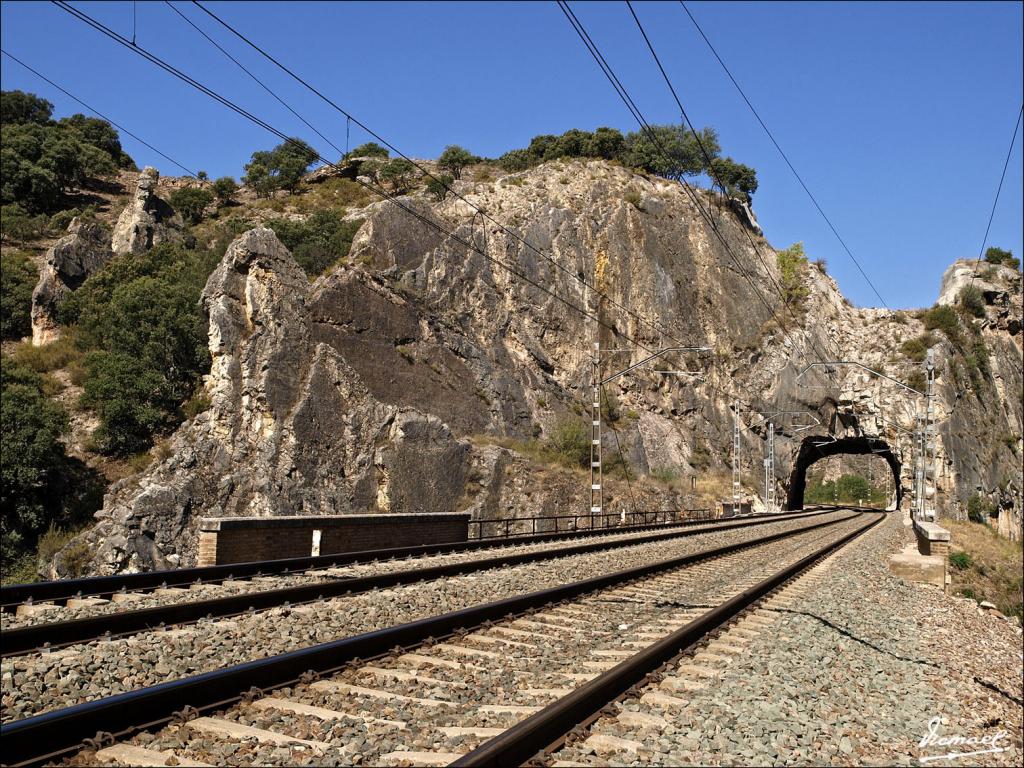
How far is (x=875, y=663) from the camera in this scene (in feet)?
31.2

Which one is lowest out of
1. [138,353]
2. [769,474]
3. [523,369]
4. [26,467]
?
[26,467]

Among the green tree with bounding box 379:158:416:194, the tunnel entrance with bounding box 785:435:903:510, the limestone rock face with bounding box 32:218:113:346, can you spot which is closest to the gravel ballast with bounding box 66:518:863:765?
the limestone rock face with bounding box 32:218:113:346

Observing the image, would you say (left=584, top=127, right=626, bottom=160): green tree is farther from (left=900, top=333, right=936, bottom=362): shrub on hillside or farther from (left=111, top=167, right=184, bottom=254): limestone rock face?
(left=111, top=167, right=184, bottom=254): limestone rock face

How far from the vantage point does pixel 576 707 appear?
20.5ft

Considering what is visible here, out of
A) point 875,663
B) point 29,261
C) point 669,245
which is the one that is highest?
point 669,245

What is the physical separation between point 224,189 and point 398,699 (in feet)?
276

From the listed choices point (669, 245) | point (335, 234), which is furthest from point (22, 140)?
point (669, 245)

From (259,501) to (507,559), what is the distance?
17937mm

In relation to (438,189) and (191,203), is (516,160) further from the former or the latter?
(191,203)

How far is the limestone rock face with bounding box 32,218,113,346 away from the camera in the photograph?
48094 millimetres

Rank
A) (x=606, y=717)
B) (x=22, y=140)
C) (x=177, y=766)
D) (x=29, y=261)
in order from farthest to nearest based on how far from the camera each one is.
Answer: (x=22, y=140), (x=29, y=261), (x=606, y=717), (x=177, y=766)

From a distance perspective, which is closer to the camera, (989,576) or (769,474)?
(989,576)

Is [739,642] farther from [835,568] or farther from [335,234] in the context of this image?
[335,234]

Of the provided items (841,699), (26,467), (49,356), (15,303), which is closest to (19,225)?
(15,303)
